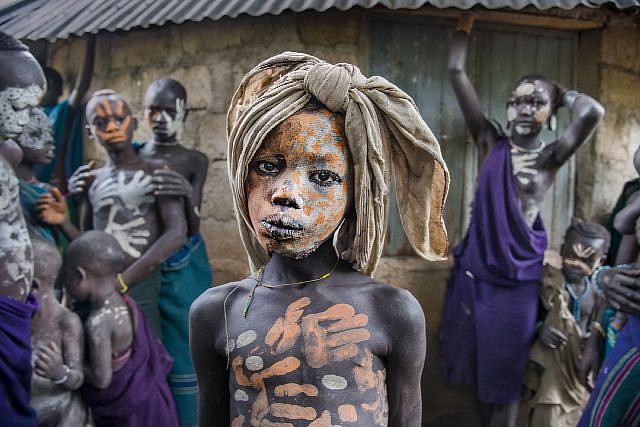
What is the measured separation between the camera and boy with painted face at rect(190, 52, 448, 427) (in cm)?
162

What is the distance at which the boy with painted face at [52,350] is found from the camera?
290cm

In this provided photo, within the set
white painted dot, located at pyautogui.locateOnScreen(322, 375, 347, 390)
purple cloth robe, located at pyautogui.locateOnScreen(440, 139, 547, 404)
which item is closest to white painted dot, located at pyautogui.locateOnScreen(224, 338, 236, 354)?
white painted dot, located at pyautogui.locateOnScreen(322, 375, 347, 390)

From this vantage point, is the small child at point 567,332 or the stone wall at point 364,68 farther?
the stone wall at point 364,68

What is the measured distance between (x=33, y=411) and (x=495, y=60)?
3.45 m

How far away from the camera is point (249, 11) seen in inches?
157

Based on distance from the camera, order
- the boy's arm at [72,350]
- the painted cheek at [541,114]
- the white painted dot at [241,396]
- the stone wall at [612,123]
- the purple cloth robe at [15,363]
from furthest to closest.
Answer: the stone wall at [612,123] < the painted cheek at [541,114] < the boy's arm at [72,350] < the purple cloth robe at [15,363] < the white painted dot at [241,396]

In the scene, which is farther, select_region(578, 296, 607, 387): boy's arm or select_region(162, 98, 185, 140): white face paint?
select_region(162, 98, 185, 140): white face paint

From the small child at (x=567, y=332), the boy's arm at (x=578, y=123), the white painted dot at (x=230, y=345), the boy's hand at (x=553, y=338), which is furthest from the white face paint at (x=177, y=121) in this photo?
the white painted dot at (x=230, y=345)

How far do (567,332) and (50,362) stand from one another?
2715mm

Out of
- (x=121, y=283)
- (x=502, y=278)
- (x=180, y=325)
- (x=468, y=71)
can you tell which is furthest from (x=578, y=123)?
(x=121, y=283)

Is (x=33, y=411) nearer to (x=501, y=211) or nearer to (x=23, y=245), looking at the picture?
(x=23, y=245)

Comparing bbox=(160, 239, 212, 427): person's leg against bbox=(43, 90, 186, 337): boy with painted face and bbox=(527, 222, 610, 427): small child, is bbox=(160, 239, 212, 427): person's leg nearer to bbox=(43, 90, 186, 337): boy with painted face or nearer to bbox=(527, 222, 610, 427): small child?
bbox=(43, 90, 186, 337): boy with painted face

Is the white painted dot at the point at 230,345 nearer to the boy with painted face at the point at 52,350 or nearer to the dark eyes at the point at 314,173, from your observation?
the dark eyes at the point at 314,173

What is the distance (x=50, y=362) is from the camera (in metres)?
2.91
